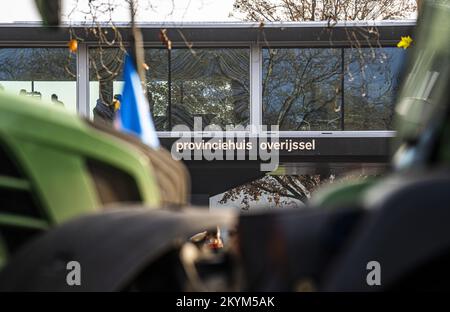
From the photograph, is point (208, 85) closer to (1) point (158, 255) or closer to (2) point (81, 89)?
(2) point (81, 89)

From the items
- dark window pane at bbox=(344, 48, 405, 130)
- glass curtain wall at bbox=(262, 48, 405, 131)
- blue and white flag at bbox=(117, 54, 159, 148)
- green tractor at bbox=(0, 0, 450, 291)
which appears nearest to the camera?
green tractor at bbox=(0, 0, 450, 291)

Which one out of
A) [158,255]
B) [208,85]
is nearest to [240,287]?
[158,255]

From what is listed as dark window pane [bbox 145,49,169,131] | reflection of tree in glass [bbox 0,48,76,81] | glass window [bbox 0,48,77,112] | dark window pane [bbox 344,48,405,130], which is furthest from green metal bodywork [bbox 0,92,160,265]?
dark window pane [bbox 344,48,405,130]

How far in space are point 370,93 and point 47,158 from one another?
1522cm

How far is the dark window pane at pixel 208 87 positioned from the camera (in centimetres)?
1602

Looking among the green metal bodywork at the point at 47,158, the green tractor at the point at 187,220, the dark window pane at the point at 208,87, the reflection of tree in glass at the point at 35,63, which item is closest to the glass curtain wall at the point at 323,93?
the dark window pane at the point at 208,87

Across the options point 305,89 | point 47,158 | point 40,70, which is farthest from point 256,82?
point 47,158

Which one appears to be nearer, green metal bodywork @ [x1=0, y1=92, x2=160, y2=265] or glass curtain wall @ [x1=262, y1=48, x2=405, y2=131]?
green metal bodywork @ [x1=0, y1=92, x2=160, y2=265]

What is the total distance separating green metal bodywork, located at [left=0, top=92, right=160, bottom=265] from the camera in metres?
1.67

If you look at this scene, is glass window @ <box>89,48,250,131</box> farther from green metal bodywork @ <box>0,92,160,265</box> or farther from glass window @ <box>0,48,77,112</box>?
green metal bodywork @ <box>0,92,160,265</box>

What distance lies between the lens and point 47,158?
169 cm

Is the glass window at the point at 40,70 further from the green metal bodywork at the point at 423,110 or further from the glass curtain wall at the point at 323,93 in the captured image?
the green metal bodywork at the point at 423,110

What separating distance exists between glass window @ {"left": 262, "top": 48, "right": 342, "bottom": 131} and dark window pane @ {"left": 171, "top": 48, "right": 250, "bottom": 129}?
746 mm

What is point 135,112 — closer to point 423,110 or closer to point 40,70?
point 423,110
